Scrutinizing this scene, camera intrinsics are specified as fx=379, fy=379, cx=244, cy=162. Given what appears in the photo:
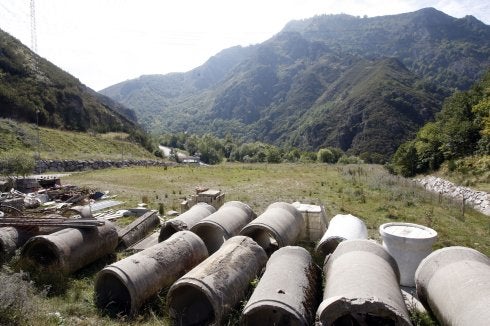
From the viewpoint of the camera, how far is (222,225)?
9.52 metres

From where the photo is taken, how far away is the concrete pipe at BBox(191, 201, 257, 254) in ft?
31.3

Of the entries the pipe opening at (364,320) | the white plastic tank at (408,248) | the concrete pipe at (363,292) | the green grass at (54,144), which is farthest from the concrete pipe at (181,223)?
the green grass at (54,144)

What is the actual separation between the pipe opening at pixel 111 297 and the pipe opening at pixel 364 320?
12.6 feet

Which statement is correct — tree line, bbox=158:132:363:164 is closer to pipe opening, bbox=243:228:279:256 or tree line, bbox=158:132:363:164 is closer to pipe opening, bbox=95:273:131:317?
pipe opening, bbox=243:228:279:256

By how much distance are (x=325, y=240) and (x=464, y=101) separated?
40.7 metres

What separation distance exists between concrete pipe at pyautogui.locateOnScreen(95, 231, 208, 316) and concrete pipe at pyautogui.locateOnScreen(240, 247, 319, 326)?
196cm

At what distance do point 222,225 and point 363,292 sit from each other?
4.94m

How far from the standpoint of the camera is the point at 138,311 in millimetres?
6938

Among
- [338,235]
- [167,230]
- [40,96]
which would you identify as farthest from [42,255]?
[40,96]

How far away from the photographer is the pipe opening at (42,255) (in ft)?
28.4

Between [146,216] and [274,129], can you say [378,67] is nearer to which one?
[274,129]

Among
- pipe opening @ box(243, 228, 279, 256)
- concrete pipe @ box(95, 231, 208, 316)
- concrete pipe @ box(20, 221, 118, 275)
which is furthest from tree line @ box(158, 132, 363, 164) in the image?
concrete pipe @ box(95, 231, 208, 316)

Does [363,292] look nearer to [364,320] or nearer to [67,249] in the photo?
[364,320]

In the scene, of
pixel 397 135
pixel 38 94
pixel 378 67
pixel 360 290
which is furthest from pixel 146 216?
pixel 378 67
